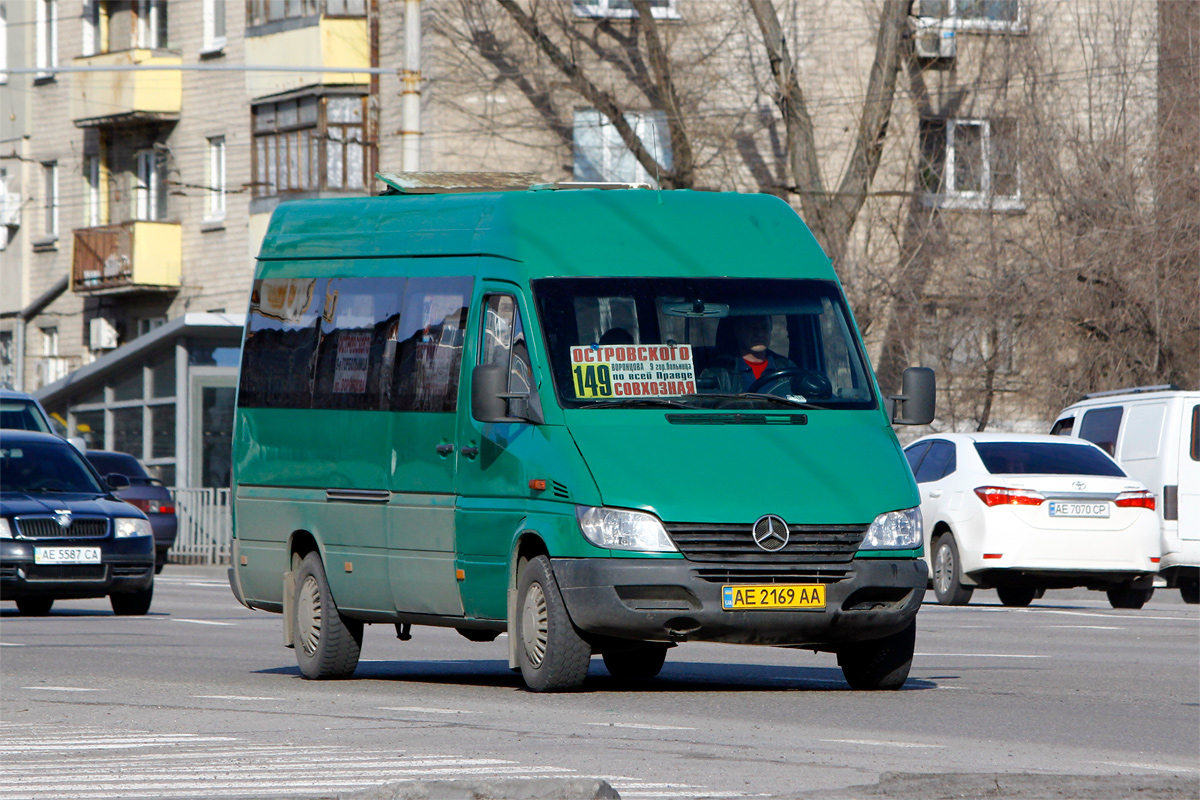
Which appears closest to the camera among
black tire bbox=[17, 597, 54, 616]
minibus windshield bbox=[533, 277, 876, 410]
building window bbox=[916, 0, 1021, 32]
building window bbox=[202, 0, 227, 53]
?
minibus windshield bbox=[533, 277, 876, 410]

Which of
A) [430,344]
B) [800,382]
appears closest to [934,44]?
[430,344]

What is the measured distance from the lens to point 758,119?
125 feet

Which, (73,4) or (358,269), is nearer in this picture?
(358,269)

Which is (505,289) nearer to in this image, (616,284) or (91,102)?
(616,284)

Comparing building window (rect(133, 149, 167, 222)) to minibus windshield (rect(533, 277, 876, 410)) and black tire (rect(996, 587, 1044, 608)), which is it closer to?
black tire (rect(996, 587, 1044, 608))

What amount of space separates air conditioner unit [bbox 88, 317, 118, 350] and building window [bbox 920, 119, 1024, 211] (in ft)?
63.4

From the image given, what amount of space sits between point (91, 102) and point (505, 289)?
123 feet

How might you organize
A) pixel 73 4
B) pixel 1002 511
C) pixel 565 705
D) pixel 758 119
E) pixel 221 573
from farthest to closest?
pixel 73 4 → pixel 758 119 → pixel 221 573 → pixel 1002 511 → pixel 565 705

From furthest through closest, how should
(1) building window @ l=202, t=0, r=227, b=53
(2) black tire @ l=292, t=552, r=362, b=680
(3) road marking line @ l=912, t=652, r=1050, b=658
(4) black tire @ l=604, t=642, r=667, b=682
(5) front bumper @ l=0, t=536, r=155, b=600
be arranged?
(1) building window @ l=202, t=0, r=227, b=53, (5) front bumper @ l=0, t=536, r=155, b=600, (3) road marking line @ l=912, t=652, r=1050, b=658, (2) black tire @ l=292, t=552, r=362, b=680, (4) black tire @ l=604, t=642, r=667, b=682

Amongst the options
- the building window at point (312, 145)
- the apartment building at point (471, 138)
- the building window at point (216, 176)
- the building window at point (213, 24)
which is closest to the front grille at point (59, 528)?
the apartment building at point (471, 138)

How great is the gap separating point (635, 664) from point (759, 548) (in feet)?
7.72

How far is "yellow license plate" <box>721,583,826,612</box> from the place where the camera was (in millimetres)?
11008

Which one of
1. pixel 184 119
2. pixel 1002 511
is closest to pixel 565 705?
pixel 1002 511

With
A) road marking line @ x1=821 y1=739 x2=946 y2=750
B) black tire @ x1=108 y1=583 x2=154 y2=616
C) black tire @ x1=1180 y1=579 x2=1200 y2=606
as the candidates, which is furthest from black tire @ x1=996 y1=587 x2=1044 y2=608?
road marking line @ x1=821 y1=739 x2=946 y2=750
